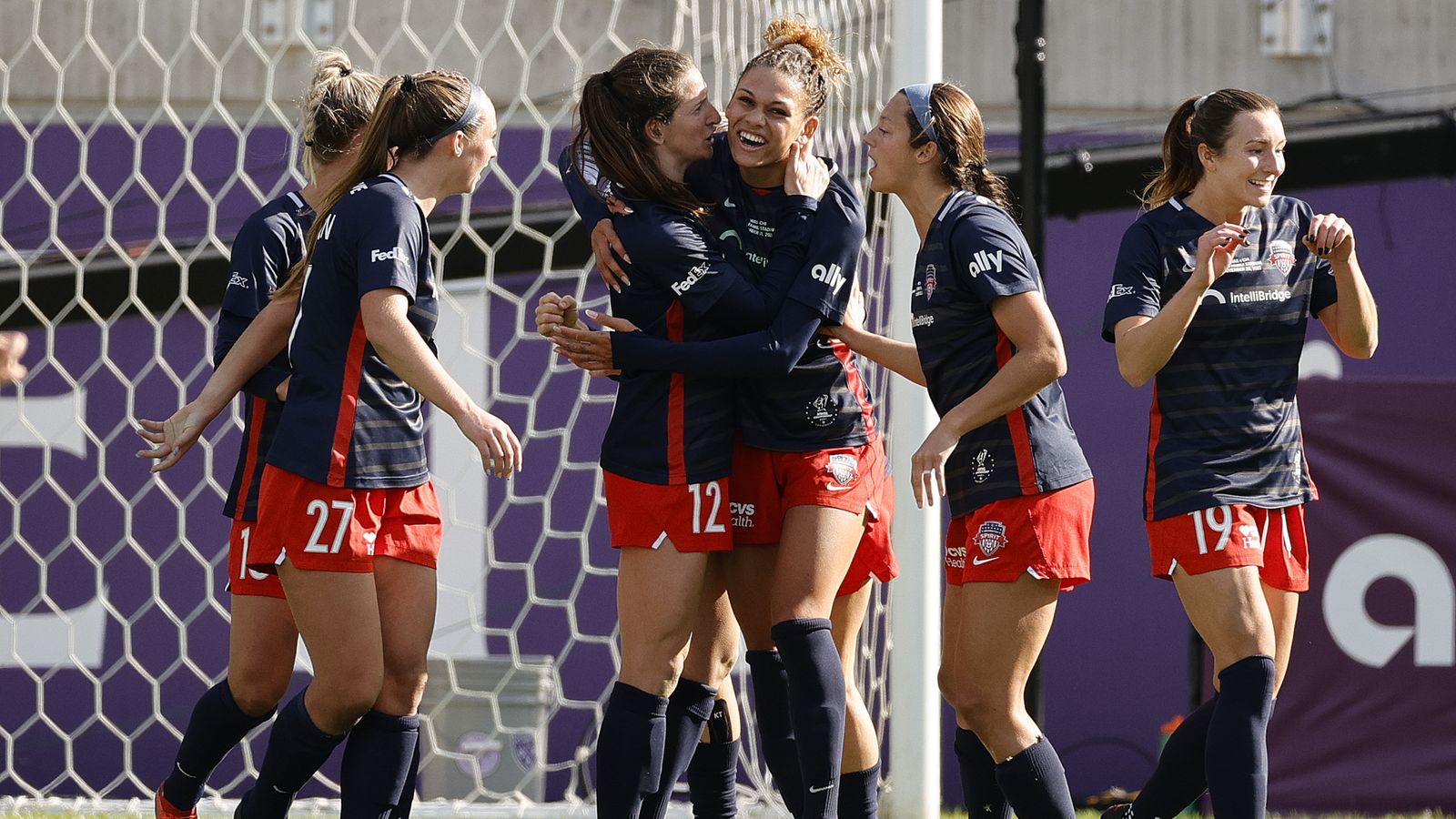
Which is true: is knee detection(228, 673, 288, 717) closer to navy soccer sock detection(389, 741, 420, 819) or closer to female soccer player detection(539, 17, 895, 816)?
navy soccer sock detection(389, 741, 420, 819)

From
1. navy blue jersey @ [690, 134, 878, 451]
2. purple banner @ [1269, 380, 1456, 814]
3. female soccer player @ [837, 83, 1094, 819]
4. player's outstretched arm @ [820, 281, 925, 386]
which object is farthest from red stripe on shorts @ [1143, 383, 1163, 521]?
purple banner @ [1269, 380, 1456, 814]

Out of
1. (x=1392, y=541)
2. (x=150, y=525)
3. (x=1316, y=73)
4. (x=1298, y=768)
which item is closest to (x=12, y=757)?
(x=150, y=525)

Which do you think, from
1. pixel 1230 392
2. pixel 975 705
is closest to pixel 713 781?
pixel 975 705

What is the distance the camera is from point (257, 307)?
10.8ft

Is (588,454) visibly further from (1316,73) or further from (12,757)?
(1316,73)

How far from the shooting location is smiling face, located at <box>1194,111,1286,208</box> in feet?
10.1

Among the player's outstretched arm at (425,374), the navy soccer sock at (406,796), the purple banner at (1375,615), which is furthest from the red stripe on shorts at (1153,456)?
the purple banner at (1375,615)

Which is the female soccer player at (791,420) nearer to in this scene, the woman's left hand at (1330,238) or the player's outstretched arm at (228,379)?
the player's outstretched arm at (228,379)

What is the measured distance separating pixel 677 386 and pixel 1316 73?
17.1 ft

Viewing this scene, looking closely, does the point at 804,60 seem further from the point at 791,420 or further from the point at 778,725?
the point at 778,725

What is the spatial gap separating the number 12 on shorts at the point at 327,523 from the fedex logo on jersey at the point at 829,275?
37.4 inches

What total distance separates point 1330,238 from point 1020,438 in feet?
2.36

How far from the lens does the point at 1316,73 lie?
7020 mm

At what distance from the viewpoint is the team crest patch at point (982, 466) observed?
2914mm
